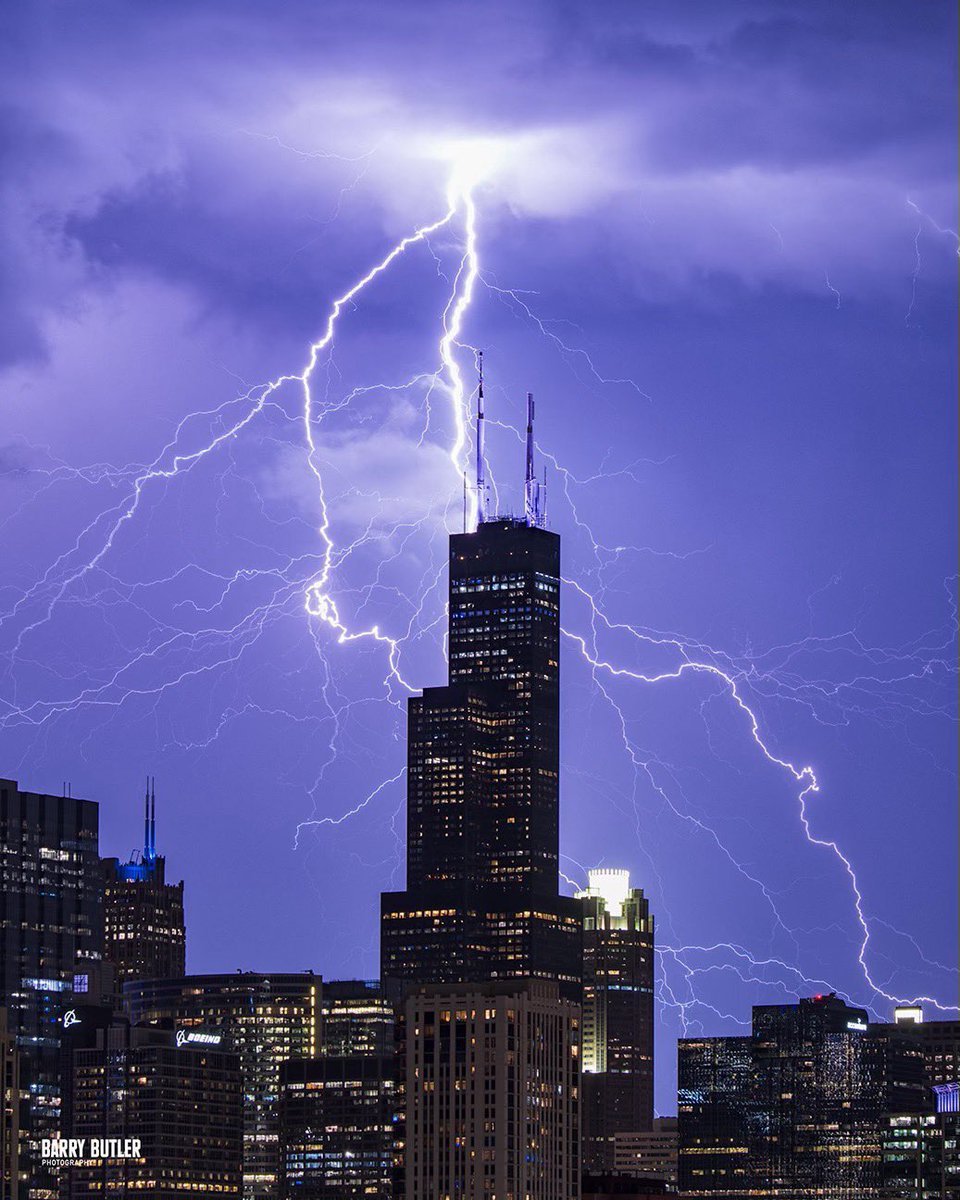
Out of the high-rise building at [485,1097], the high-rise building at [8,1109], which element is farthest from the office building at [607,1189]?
the high-rise building at [8,1109]

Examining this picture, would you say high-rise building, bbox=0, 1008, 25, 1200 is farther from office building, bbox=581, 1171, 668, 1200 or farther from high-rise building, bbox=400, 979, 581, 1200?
office building, bbox=581, 1171, 668, 1200

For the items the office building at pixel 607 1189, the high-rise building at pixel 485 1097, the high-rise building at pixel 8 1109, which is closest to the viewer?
the high-rise building at pixel 485 1097

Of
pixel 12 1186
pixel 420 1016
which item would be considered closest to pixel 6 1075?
pixel 12 1186

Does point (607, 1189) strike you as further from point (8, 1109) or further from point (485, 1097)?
point (8, 1109)

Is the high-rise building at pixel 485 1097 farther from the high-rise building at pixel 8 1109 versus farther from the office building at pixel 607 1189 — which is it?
the high-rise building at pixel 8 1109

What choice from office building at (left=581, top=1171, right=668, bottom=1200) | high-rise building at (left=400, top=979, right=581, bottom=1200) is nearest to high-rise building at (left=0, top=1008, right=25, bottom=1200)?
high-rise building at (left=400, top=979, right=581, bottom=1200)

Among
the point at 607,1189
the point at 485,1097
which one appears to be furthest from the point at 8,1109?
the point at 607,1189

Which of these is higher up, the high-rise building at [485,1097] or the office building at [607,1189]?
the high-rise building at [485,1097]

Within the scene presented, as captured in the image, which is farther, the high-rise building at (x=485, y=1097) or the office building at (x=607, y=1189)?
the office building at (x=607, y=1189)

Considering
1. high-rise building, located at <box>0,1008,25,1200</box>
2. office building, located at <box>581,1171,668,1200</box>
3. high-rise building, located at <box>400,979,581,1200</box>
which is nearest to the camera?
high-rise building, located at <box>400,979,581,1200</box>
